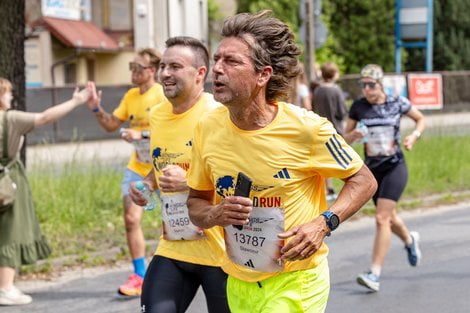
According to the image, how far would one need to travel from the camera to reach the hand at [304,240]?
3662mm

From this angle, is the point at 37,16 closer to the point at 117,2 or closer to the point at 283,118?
the point at 117,2

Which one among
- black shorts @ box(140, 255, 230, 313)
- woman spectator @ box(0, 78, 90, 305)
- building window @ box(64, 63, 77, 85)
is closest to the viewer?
black shorts @ box(140, 255, 230, 313)

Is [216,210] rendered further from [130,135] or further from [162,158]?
[130,135]

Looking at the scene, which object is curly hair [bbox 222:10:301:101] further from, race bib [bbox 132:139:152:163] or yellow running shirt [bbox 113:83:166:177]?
yellow running shirt [bbox 113:83:166:177]

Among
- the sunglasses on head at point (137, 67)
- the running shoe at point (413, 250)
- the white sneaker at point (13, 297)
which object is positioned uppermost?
the sunglasses on head at point (137, 67)

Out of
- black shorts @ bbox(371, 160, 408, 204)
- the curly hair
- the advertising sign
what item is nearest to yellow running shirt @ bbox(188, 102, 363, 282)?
the curly hair

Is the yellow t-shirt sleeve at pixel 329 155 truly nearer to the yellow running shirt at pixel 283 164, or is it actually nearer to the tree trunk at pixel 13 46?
the yellow running shirt at pixel 283 164

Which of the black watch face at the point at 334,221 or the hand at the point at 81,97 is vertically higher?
the hand at the point at 81,97

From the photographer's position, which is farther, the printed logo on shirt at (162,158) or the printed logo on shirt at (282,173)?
the printed logo on shirt at (162,158)

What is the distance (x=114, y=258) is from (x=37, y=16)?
25.4 m

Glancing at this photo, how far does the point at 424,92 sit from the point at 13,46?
12815 mm

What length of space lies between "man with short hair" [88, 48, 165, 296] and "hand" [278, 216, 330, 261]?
3544 millimetres

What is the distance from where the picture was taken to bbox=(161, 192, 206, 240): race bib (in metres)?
4.88

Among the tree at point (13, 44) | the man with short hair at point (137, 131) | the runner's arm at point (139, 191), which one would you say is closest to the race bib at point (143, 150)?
the man with short hair at point (137, 131)
